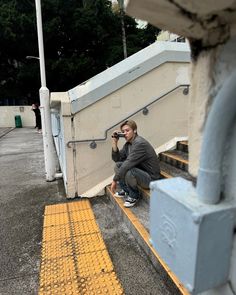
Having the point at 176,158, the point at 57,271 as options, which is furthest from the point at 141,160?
the point at 57,271

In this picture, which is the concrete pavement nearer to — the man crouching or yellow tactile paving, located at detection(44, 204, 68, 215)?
yellow tactile paving, located at detection(44, 204, 68, 215)

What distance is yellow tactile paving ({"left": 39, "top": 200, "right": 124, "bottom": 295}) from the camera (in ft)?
8.10

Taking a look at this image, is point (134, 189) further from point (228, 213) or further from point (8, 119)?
point (8, 119)

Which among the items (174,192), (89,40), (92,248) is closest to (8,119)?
(89,40)

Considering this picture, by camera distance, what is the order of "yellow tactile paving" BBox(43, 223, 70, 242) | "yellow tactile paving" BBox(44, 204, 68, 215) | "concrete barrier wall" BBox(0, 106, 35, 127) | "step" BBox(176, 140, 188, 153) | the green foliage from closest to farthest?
"yellow tactile paving" BBox(43, 223, 70, 242) → "yellow tactile paving" BBox(44, 204, 68, 215) → "step" BBox(176, 140, 188, 153) → the green foliage → "concrete barrier wall" BBox(0, 106, 35, 127)

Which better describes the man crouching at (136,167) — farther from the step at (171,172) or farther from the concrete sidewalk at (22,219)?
the concrete sidewalk at (22,219)

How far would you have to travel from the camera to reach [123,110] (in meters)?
4.56

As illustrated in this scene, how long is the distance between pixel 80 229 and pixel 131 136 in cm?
137

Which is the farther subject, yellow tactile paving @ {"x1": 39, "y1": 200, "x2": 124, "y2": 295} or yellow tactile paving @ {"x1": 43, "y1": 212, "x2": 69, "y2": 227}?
yellow tactile paving @ {"x1": 43, "y1": 212, "x2": 69, "y2": 227}

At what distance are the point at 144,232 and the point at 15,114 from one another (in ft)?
64.6

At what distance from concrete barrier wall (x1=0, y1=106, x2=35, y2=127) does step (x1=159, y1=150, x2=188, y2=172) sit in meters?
17.5

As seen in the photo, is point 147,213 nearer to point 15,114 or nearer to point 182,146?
point 182,146

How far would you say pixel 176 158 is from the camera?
14.7ft

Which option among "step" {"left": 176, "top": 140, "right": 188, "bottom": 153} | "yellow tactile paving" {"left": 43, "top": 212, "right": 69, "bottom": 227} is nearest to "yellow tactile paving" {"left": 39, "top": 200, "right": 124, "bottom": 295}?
"yellow tactile paving" {"left": 43, "top": 212, "right": 69, "bottom": 227}
